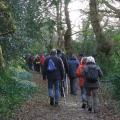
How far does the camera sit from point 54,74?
15.3m

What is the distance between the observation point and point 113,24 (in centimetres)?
3316

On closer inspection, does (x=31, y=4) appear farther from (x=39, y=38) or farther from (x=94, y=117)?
(x=94, y=117)

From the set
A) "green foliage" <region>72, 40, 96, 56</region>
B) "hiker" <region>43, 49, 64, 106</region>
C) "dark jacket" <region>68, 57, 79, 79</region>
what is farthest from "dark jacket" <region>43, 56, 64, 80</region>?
"green foliage" <region>72, 40, 96, 56</region>

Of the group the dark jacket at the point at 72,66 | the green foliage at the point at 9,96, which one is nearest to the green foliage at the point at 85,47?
the dark jacket at the point at 72,66

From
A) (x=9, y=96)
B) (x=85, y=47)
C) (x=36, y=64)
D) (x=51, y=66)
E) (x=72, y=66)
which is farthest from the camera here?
(x=36, y=64)

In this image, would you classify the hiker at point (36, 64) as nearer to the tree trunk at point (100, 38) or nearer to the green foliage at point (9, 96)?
the tree trunk at point (100, 38)

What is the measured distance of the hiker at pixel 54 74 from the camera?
50.3ft

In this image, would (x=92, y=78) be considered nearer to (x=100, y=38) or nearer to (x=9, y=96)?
(x=9, y=96)

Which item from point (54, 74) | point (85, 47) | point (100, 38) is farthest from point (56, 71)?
point (85, 47)

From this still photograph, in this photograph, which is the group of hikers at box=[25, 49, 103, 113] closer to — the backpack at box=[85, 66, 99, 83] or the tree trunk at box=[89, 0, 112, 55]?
the backpack at box=[85, 66, 99, 83]

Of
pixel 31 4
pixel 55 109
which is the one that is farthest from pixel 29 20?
pixel 55 109

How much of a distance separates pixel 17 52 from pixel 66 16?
2161 centimetres

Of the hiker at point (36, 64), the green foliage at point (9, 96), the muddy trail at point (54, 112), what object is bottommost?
the muddy trail at point (54, 112)

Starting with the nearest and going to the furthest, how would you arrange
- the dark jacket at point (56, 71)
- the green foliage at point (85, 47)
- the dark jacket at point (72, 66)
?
the dark jacket at point (56, 71), the dark jacket at point (72, 66), the green foliage at point (85, 47)
